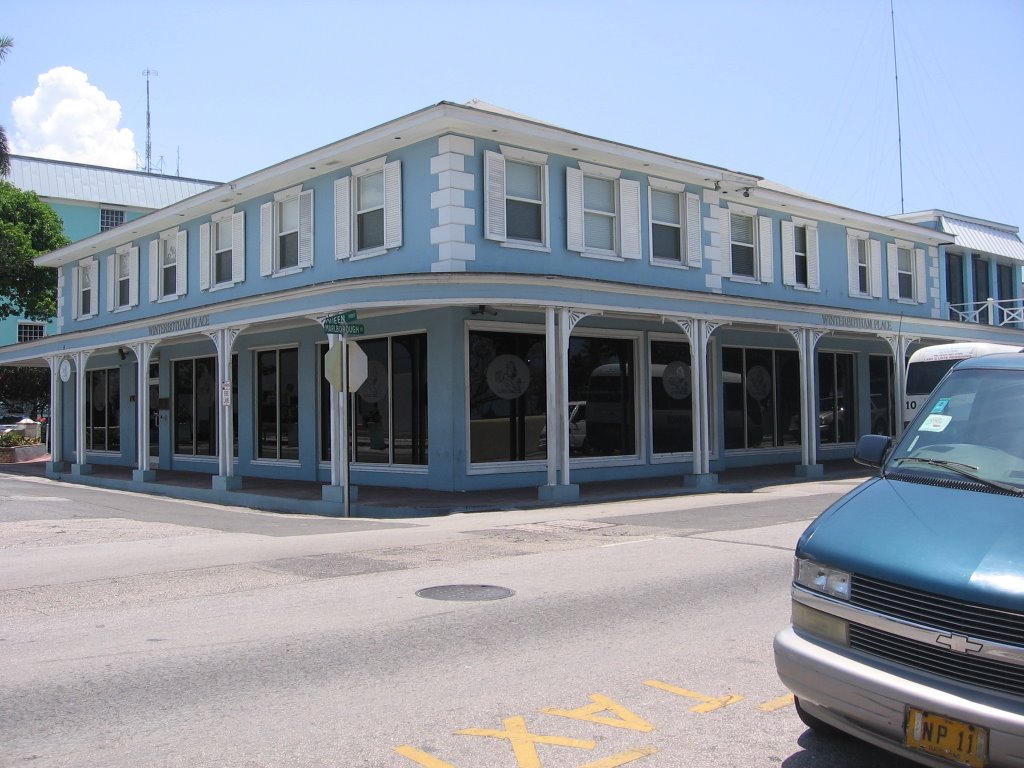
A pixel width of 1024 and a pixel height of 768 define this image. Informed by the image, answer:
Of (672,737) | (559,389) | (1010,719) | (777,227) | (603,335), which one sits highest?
(777,227)

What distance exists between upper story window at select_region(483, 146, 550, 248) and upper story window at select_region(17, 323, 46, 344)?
3479cm

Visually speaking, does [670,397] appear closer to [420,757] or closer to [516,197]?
[516,197]

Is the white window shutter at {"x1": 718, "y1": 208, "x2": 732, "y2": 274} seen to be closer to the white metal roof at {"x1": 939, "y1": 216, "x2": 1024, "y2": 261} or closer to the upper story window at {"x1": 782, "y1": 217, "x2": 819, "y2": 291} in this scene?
the upper story window at {"x1": 782, "y1": 217, "x2": 819, "y2": 291}

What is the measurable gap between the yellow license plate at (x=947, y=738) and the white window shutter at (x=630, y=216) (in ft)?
51.4

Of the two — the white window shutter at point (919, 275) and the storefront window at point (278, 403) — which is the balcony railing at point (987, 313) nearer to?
the white window shutter at point (919, 275)

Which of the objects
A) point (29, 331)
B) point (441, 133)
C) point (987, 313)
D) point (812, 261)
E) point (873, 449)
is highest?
point (441, 133)

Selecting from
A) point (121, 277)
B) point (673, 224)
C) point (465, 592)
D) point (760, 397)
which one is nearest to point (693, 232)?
point (673, 224)

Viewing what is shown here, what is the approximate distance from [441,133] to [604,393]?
256 inches

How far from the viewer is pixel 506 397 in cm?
1784

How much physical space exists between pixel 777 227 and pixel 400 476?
37.4 feet

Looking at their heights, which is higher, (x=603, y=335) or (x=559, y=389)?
(x=603, y=335)

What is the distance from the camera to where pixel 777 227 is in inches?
898

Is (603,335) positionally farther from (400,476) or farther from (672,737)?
(672,737)

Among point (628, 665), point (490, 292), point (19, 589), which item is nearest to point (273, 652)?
point (628, 665)
